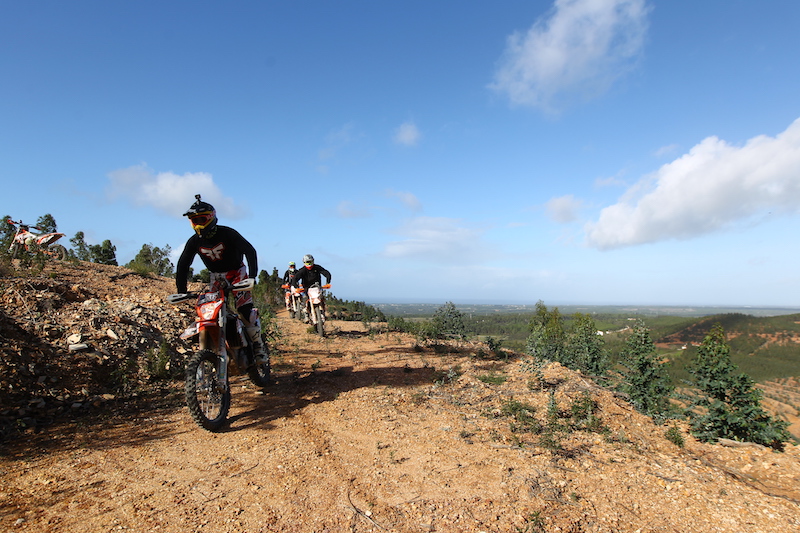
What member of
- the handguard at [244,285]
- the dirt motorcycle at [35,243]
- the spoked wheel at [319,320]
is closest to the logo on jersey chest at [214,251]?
the handguard at [244,285]

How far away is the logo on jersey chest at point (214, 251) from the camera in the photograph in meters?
5.57

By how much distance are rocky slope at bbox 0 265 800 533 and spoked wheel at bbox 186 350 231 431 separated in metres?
0.19

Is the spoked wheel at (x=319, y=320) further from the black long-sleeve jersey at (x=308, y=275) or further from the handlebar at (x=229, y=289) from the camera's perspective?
the handlebar at (x=229, y=289)

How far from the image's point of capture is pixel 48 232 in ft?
42.5

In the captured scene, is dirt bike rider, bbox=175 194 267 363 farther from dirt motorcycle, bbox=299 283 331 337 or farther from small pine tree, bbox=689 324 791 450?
small pine tree, bbox=689 324 791 450

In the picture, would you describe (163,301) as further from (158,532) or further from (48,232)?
(158,532)

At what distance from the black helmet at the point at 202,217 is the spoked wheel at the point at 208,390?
173 cm

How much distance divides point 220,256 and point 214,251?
11cm

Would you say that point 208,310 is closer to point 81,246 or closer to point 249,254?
point 249,254

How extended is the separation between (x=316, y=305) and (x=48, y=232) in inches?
383

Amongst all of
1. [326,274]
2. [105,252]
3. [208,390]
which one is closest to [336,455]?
[208,390]

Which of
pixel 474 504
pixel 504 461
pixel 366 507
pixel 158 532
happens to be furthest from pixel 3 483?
pixel 504 461

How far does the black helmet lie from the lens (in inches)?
208

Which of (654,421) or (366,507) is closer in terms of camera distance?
(366,507)
